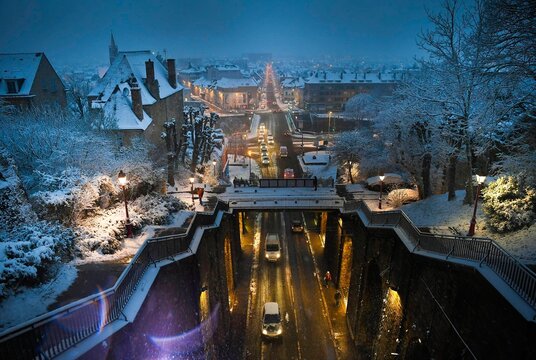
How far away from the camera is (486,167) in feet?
56.2

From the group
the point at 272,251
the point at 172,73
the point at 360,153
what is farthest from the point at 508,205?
the point at 172,73

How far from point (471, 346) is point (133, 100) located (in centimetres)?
2538

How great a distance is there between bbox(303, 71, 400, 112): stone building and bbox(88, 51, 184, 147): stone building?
54.2 m

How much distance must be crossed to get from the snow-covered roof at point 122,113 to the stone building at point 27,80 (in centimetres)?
801

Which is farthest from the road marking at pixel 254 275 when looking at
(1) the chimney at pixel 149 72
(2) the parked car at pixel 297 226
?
(1) the chimney at pixel 149 72

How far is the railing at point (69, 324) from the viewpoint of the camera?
6.43 metres

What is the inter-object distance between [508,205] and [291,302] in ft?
46.6

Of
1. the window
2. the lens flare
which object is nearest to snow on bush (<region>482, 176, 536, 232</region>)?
the lens flare

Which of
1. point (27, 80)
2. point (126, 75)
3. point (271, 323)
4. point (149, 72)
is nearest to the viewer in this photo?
point (271, 323)

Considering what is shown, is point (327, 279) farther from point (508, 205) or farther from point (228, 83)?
point (228, 83)

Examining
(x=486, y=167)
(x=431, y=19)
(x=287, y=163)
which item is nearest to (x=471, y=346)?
(x=486, y=167)

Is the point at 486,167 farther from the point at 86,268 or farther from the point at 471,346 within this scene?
the point at 86,268

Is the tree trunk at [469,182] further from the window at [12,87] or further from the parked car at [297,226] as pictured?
the window at [12,87]

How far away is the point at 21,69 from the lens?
29.4 metres
